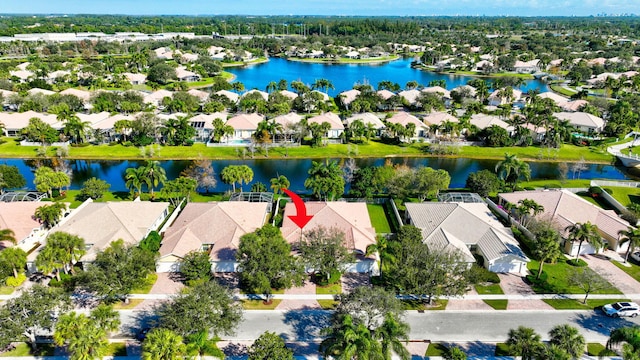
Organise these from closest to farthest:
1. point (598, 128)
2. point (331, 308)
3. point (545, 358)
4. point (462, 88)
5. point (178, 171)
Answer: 1. point (545, 358)
2. point (331, 308)
3. point (178, 171)
4. point (598, 128)
5. point (462, 88)

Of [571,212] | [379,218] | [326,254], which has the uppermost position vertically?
[326,254]

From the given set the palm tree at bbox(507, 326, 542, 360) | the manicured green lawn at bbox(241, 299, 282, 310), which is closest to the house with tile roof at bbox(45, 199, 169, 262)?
the manicured green lawn at bbox(241, 299, 282, 310)

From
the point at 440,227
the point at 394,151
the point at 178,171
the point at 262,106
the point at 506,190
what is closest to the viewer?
the point at 440,227

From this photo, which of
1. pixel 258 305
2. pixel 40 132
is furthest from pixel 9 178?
pixel 258 305

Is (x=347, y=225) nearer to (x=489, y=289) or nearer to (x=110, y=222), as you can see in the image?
(x=489, y=289)

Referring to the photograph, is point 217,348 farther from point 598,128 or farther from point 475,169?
point 598,128

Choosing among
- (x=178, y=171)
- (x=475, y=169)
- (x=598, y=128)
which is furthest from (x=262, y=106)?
(x=598, y=128)
